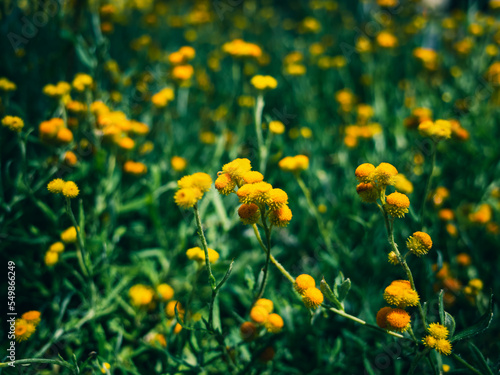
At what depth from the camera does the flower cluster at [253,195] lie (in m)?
0.94

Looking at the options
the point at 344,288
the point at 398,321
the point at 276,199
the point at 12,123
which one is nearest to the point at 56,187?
the point at 12,123

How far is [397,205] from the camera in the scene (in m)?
0.98

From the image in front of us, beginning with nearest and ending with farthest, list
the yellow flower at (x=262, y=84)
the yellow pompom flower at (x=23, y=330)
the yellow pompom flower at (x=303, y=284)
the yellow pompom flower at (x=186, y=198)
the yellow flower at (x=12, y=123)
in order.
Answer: the yellow pompom flower at (x=186, y=198) → the yellow pompom flower at (x=303, y=284) → the yellow pompom flower at (x=23, y=330) → the yellow flower at (x=12, y=123) → the yellow flower at (x=262, y=84)

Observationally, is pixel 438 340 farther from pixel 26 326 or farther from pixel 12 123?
pixel 12 123

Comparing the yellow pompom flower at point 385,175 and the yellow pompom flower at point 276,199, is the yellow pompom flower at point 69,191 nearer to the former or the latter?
the yellow pompom flower at point 276,199

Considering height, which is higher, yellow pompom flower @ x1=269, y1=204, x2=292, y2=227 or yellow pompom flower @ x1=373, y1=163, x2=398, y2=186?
yellow pompom flower @ x1=373, y1=163, x2=398, y2=186

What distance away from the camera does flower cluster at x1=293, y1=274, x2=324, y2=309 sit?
3.27 feet

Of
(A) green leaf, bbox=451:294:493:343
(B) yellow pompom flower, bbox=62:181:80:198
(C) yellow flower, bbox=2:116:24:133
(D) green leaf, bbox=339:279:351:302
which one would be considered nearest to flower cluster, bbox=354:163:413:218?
(D) green leaf, bbox=339:279:351:302

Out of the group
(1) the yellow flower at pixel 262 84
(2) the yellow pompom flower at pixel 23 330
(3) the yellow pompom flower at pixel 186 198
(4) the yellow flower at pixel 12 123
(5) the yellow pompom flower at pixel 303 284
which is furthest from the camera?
(1) the yellow flower at pixel 262 84

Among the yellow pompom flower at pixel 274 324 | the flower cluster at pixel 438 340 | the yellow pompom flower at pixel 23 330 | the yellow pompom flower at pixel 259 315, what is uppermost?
the flower cluster at pixel 438 340

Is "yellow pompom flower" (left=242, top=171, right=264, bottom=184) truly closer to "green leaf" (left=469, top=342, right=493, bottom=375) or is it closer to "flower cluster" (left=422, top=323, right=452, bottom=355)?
"flower cluster" (left=422, top=323, right=452, bottom=355)

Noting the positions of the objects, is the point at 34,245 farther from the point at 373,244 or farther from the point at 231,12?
the point at 231,12

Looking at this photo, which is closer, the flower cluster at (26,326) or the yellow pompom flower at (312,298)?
the yellow pompom flower at (312,298)

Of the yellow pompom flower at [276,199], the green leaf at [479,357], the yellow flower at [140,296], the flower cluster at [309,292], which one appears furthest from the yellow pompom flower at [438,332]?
the yellow flower at [140,296]
